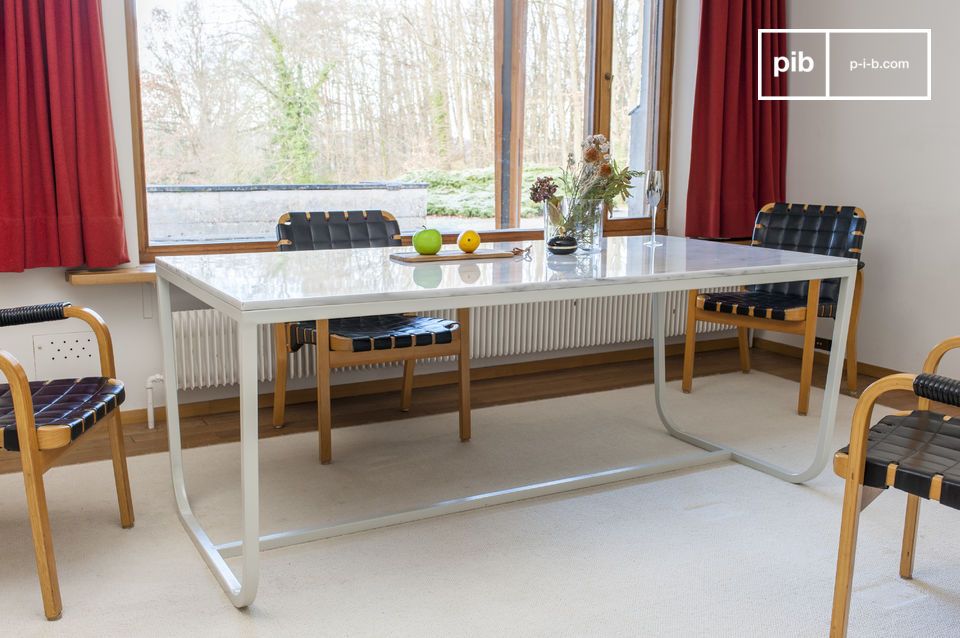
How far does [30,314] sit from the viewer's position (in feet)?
7.70

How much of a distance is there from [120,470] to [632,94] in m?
3.26

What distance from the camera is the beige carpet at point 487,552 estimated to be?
6.56ft

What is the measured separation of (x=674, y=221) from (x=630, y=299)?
0.58 meters

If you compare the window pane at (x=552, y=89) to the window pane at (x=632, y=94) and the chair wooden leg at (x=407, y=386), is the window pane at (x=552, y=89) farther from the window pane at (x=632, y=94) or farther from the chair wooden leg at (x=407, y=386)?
the chair wooden leg at (x=407, y=386)

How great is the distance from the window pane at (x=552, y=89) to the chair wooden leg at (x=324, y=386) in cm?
181

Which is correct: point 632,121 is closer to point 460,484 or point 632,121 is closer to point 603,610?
point 460,484

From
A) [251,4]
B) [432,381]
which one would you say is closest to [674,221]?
[432,381]

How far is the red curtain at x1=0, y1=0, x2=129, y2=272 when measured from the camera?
2.98 metres

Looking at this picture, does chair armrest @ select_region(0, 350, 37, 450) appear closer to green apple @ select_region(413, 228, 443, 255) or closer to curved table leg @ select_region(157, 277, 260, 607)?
curved table leg @ select_region(157, 277, 260, 607)

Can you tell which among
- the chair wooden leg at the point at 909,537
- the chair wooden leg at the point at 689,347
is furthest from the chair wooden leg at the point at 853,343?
the chair wooden leg at the point at 909,537

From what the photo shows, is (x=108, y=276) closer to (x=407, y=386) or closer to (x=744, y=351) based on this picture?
(x=407, y=386)

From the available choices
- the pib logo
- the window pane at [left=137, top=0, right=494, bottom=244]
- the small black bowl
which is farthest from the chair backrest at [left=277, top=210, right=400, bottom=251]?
the pib logo

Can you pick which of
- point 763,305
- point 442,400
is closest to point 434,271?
point 442,400

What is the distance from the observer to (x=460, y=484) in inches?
112
